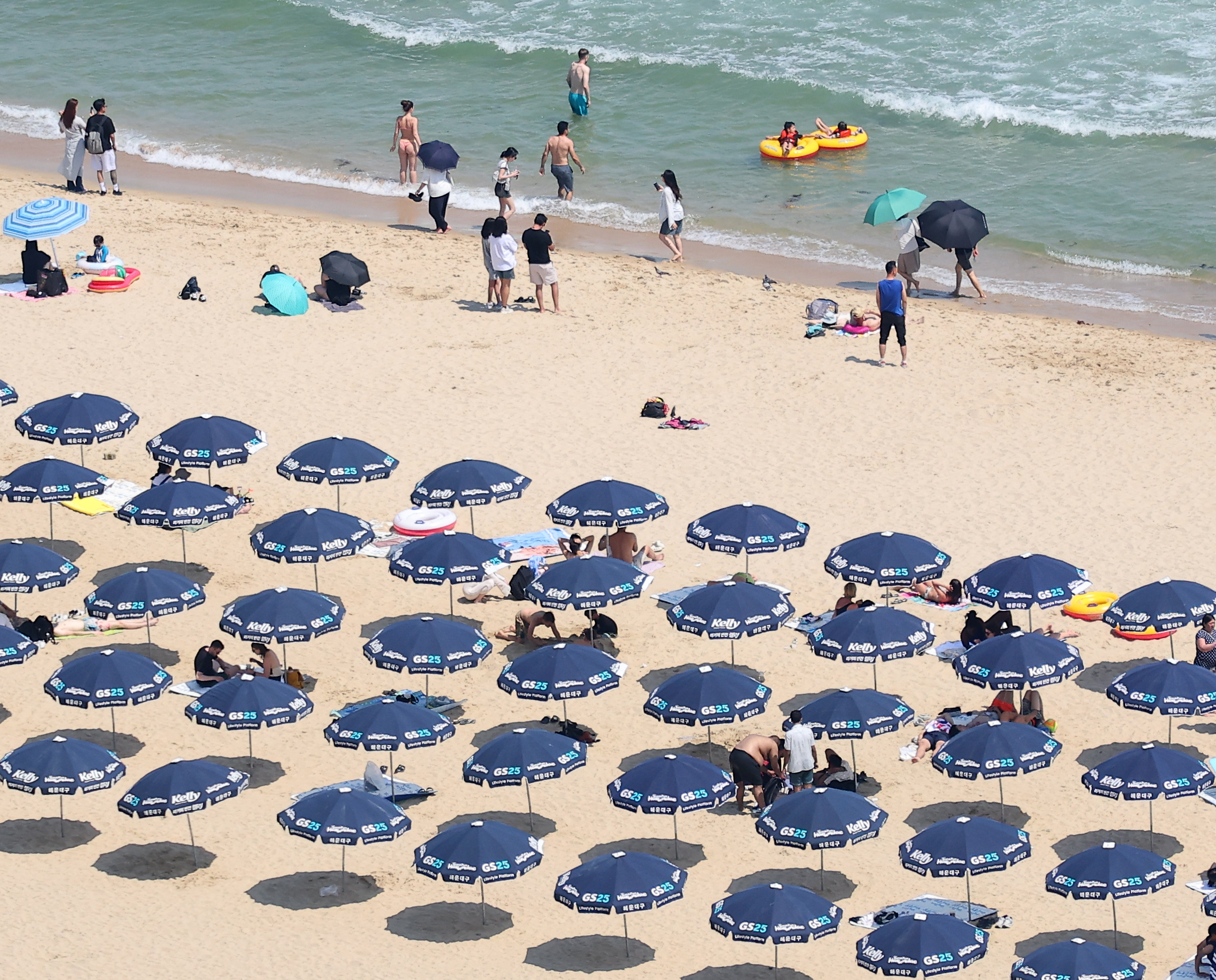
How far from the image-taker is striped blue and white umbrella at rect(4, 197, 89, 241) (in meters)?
27.4

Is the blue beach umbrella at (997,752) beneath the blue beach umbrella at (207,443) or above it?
beneath

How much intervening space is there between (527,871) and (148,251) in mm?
18178

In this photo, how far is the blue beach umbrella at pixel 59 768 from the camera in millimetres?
15328

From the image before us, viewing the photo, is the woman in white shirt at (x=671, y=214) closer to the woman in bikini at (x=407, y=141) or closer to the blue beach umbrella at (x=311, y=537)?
the woman in bikini at (x=407, y=141)

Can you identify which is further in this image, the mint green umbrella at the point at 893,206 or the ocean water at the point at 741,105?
the ocean water at the point at 741,105

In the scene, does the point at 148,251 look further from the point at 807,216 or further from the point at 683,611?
the point at 683,611

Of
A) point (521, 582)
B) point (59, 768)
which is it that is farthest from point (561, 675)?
point (59, 768)

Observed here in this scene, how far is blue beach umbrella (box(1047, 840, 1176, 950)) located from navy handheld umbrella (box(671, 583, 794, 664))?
14.5ft

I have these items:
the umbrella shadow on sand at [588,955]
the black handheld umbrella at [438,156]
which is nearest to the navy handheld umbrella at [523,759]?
the umbrella shadow on sand at [588,955]

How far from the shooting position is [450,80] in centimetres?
4350

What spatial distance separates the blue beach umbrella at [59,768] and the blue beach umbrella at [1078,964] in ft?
23.8

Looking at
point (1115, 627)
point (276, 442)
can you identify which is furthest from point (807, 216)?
point (1115, 627)

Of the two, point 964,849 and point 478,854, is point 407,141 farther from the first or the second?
point 964,849

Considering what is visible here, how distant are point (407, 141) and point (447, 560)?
57.7ft
